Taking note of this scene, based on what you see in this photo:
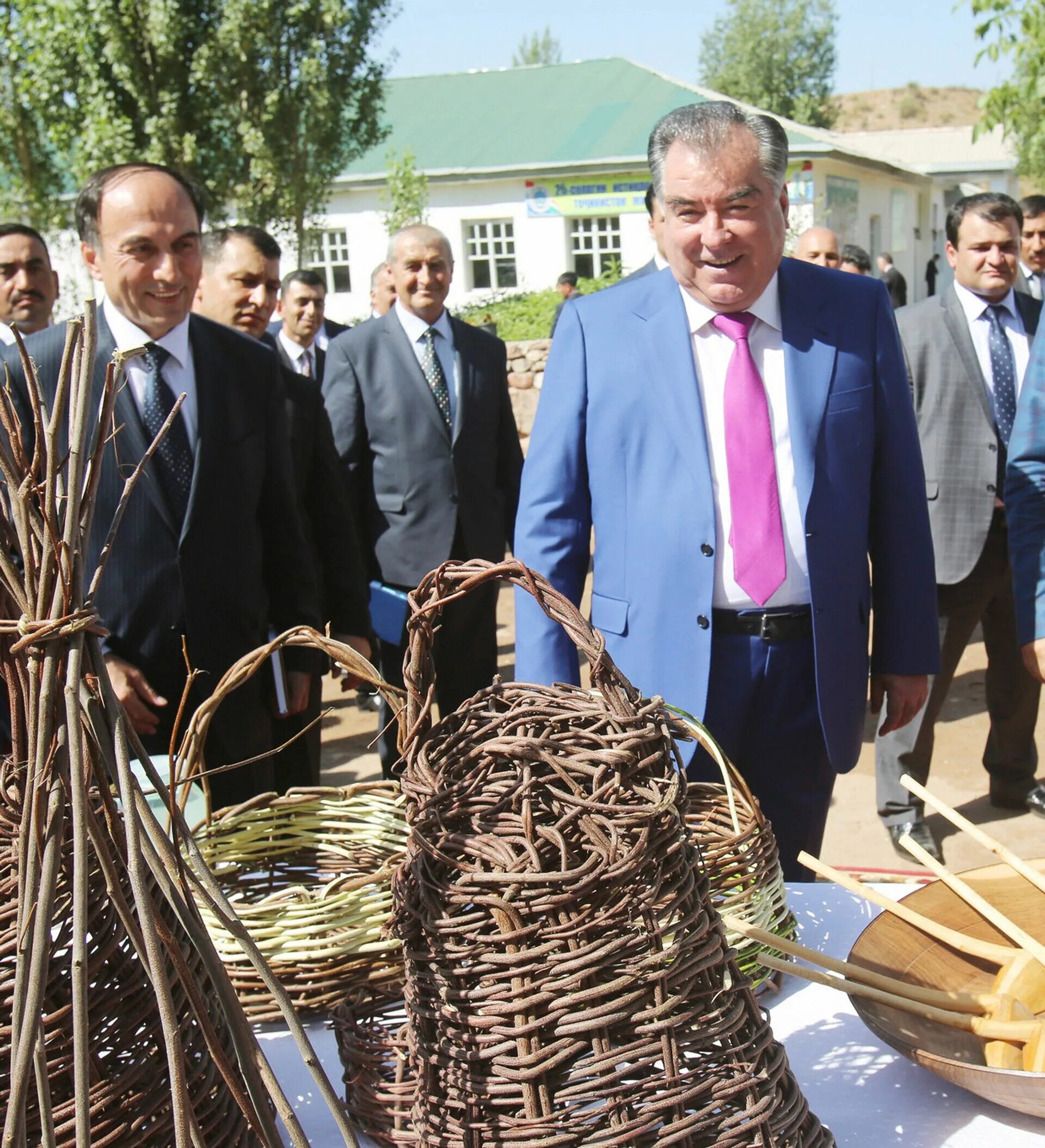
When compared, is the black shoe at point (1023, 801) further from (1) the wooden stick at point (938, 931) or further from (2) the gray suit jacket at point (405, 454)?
(1) the wooden stick at point (938, 931)

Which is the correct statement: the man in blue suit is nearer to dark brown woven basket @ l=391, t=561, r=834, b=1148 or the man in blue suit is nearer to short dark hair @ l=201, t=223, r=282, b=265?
dark brown woven basket @ l=391, t=561, r=834, b=1148

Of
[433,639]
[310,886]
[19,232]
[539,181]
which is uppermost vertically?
[539,181]

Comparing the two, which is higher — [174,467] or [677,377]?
[677,377]

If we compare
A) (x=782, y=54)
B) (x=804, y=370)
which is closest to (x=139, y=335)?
(x=804, y=370)

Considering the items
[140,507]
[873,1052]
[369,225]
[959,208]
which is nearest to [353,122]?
[369,225]

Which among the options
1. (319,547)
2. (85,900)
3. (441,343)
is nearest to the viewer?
(85,900)

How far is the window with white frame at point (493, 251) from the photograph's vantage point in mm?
26531

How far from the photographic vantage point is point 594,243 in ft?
85.7

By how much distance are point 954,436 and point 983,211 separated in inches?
32.5

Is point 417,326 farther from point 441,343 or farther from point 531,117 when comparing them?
point 531,117

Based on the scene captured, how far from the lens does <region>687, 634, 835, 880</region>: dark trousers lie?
2.38m

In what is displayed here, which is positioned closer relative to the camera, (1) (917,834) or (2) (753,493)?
(2) (753,493)

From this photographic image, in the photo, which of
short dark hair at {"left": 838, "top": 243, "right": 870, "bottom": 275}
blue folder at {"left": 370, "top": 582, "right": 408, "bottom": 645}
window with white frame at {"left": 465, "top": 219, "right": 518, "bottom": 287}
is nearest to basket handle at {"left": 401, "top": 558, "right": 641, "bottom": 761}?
blue folder at {"left": 370, "top": 582, "right": 408, "bottom": 645}

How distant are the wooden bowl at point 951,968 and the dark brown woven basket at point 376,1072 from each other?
48cm
